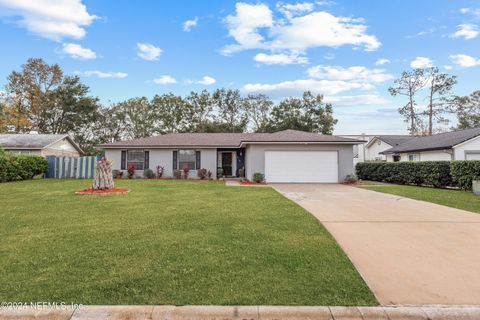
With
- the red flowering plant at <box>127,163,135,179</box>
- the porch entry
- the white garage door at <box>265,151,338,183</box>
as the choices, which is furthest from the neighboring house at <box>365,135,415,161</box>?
the red flowering plant at <box>127,163,135,179</box>

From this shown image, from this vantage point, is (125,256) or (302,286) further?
(125,256)

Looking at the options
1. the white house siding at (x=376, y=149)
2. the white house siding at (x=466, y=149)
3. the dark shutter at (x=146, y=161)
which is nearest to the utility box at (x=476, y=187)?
the white house siding at (x=466, y=149)

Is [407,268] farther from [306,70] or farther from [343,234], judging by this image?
[306,70]

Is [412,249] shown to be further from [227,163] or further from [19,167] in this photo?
[19,167]

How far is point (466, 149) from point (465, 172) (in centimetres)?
756

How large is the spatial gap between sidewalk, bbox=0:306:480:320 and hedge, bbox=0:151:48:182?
17.3 meters

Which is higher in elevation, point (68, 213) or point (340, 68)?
point (340, 68)

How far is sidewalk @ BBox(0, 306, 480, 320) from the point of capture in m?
2.61

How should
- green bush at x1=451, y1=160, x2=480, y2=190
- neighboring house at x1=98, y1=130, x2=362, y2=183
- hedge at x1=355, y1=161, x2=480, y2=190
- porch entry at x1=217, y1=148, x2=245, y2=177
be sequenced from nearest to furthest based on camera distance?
green bush at x1=451, y1=160, x2=480, y2=190 → hedge at x1=355, y1=161, x2=480, y2=190 → neighboring house at x1=98, y1=130, x2=362, y2=183 → porch entry at x1=217, y1=148, x2=245, y2=177

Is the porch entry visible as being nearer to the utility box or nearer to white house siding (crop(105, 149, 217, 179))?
white house siding (crop(105, 149, 217, 179))

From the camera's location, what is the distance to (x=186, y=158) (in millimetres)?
19766

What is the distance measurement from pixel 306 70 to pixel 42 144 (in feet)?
73.4

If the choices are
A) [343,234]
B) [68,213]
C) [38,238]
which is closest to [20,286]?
[38,238]

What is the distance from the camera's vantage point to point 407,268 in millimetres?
3748
